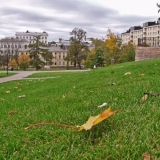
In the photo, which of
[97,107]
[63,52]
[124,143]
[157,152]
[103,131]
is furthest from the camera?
[63,52]

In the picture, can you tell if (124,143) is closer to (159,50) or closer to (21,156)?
(21,156)

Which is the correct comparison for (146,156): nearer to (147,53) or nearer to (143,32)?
(147,53)

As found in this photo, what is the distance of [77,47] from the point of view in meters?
59.1

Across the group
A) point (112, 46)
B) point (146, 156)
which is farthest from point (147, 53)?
point (112, 46)

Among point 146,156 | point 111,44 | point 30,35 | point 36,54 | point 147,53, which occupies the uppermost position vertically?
point 30,35

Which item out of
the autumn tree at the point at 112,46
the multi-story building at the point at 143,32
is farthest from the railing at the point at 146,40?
the multi-story building at the point at 143,32

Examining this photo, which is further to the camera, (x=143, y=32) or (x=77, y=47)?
(x=143, y=32)

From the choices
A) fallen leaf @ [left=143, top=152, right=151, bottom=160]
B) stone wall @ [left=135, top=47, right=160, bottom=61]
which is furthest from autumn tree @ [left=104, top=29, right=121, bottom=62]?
fallen leaf @ [left=143, top=152, right=151, bottom=160]

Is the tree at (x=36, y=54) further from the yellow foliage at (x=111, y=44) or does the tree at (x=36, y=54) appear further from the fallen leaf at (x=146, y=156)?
the fallen leaf at (x=146, y=156)

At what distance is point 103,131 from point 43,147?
43 centimetres

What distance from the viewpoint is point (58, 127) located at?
1.92 meters

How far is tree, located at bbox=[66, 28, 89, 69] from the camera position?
59.2m

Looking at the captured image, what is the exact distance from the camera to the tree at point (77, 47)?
5921cm

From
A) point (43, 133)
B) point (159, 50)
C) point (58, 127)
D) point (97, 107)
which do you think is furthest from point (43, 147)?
point (159, 50)
